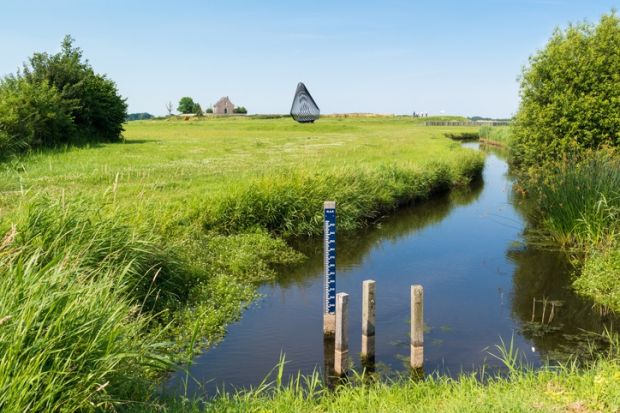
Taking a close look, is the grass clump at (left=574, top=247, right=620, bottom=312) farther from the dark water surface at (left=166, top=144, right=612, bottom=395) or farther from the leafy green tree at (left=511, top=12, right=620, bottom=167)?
the leafy green tree at (left=511, top=12, right=620, bottom=167)

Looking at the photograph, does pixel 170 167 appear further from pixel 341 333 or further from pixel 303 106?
pixel 303 106

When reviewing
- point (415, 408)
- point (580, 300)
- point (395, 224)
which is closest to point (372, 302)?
point (415, 408)

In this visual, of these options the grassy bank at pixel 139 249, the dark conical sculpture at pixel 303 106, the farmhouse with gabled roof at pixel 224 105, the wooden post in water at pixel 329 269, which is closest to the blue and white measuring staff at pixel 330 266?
the wooden post in water at pixel 329 269

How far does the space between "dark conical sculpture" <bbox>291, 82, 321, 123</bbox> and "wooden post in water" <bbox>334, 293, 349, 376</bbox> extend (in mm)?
62939

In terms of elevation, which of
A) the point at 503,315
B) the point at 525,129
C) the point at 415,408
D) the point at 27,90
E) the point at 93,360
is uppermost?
the point at 27,90

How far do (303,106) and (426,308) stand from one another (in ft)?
226

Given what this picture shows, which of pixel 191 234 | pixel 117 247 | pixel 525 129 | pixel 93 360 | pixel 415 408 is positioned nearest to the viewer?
pixel 93 360

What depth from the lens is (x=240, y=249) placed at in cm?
1520

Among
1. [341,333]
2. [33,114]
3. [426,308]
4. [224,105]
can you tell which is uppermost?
[224,105]

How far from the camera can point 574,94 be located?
74.9 ft

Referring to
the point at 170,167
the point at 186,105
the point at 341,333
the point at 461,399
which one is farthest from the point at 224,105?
the point at 461,399

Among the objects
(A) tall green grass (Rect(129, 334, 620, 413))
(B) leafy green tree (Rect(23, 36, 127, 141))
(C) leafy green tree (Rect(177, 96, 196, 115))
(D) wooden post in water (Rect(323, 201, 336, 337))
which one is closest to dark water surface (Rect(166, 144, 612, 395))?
(D) wooden post in water (Rect(323, 201, 336, 337))

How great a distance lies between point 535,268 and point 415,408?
10342 millimetres

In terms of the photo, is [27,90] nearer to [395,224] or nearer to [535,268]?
[395,224]
